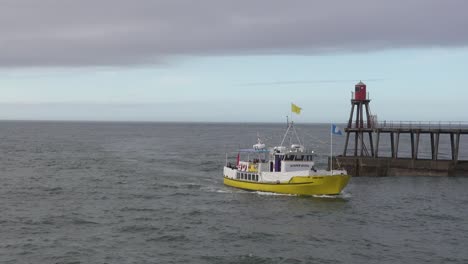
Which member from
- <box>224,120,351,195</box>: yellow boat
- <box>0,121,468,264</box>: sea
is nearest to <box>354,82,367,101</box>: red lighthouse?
<box>0,121,468,264</box>: sea

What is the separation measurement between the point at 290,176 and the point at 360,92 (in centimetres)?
2443

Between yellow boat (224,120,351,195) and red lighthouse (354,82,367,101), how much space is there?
19552 millimetres

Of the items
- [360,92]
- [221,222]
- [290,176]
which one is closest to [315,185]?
[290,176]

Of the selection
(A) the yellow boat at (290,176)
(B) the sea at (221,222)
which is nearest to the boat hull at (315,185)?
(A) the yellow boat at (290,176)

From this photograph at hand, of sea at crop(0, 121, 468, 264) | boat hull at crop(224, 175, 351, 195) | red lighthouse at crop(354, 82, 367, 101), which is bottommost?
sea at crop(0, 121, 468, 264)

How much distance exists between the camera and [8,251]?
3322 centimetres

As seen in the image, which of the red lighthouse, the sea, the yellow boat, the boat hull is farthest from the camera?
the red lighthouse

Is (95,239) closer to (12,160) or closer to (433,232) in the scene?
(433,232)

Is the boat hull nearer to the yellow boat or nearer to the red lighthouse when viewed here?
the yellow boat

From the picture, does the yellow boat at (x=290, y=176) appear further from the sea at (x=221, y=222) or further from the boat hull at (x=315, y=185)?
the sea at (x=221, y=222)

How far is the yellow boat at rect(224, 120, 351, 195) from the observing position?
52.0m

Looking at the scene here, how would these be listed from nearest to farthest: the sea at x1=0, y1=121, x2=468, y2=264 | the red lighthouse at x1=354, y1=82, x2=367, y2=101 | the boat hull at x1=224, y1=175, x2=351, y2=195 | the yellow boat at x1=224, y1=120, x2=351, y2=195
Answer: the sea at x1=0, y1=121, x2=468, y2=264, the boat hull at x1=224, y1=175, x2=351, y2=195, the yellow boat at x1=224, y1=120, x2=351, y2=195, the red lighthouse at x1=354, y1=82, x2=367, y2=101

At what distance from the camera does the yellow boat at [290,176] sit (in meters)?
52.0

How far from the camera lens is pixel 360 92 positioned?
72500 millimetres
